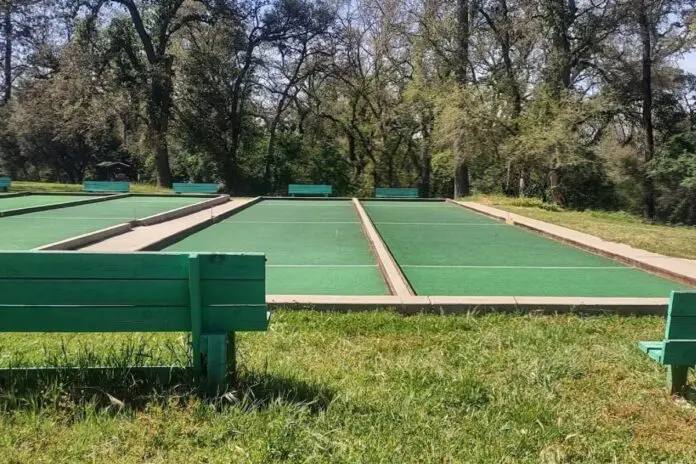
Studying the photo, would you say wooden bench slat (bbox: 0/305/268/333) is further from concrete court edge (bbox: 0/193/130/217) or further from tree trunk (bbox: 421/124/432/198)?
tree trunk (bbox: 421/124/432/198)

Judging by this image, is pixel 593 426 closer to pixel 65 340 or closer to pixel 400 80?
pixel 65 340

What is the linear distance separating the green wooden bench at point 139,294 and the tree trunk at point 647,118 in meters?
23.9

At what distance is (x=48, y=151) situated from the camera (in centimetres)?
3584

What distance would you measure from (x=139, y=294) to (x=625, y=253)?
6.61 meters

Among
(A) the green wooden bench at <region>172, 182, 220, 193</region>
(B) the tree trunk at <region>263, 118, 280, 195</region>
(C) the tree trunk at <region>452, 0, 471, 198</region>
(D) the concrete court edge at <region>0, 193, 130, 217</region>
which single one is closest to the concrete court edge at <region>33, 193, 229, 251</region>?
(D) the concrete court edge at <region>0, 193, 130, 217</region>

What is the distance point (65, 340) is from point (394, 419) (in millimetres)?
2360

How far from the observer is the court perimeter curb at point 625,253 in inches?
249

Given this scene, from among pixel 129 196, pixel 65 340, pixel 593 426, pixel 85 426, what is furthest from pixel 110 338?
pixel 129 196

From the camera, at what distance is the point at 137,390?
2.82 meters

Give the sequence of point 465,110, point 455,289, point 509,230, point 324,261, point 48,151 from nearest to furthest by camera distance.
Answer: point 455,289 → point 324,261 → point 509,230 → point 465,110 → point 48,151

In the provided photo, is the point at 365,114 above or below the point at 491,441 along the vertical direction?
above

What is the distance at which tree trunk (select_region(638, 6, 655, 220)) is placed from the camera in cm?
2250

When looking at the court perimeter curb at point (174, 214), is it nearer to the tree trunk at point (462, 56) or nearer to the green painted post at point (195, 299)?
the green painted post at point (195, 299)

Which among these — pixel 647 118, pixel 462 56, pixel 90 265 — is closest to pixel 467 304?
pixel 90 265
